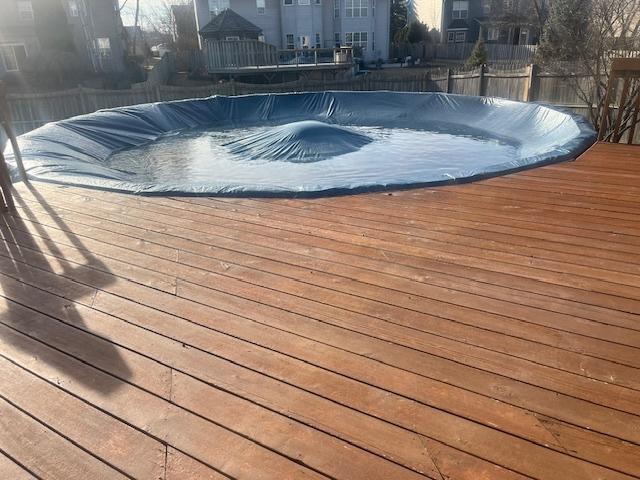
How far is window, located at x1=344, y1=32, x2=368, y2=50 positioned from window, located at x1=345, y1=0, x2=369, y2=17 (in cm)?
94

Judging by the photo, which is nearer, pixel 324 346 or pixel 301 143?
pixel 324 346

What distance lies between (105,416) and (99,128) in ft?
24.5

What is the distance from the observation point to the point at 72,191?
3.84m

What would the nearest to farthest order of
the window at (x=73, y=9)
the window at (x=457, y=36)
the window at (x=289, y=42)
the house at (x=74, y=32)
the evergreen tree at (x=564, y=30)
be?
1. the evergreen tree at (x=564, y=30)
2. the house at (x=74, y=32)
3. the window at (x=73, y=9)
4. the window at (x=289, y=42)
5. the window at (x=457, y=36)

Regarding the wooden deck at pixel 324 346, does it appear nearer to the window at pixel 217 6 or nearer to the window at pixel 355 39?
the window at pixel 217 6

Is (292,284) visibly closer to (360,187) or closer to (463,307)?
(463,307)

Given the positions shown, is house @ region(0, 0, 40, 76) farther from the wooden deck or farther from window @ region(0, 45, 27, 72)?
the wooden deck

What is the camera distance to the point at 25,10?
1872cm

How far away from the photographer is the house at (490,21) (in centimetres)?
2764

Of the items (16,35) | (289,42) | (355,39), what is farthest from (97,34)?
(355,39)

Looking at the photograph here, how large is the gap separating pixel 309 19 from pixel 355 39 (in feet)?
9.65

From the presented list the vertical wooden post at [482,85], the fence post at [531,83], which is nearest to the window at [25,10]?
the vertical wooden post at [482,85]

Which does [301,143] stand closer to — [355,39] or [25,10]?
[25,10]

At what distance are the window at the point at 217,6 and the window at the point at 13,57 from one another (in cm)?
953
